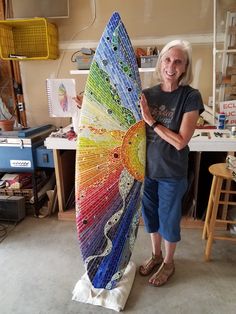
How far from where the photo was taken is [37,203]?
2465 mm

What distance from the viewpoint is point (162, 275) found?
5.57 feet

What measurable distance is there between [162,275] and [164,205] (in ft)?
1.65

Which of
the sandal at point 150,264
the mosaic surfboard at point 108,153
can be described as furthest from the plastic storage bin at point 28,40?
the sandal at point 150,264

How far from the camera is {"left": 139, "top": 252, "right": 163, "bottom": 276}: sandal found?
5.80 ft

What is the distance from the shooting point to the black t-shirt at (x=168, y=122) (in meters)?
1.35

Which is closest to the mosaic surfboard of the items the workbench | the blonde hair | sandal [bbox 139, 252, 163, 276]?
the blonde hair


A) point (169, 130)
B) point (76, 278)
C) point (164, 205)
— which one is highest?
point (169, 130)

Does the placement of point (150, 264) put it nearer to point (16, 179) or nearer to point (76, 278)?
point (76, 278)

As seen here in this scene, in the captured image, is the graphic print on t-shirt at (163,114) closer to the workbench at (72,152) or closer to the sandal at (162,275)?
the workbench at (72,152)

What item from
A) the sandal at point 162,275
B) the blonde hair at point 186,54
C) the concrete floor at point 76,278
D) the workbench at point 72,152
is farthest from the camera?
the workbench at point 72,152

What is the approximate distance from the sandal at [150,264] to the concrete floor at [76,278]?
5 cm

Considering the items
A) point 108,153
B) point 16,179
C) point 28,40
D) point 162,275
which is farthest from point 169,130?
point 28,40

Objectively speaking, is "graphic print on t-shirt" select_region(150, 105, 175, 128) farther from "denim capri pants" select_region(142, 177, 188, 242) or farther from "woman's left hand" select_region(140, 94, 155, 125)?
"denim capri pants" select_region(142, 177, 188, 242)

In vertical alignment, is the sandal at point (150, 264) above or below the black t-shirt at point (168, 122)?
below
